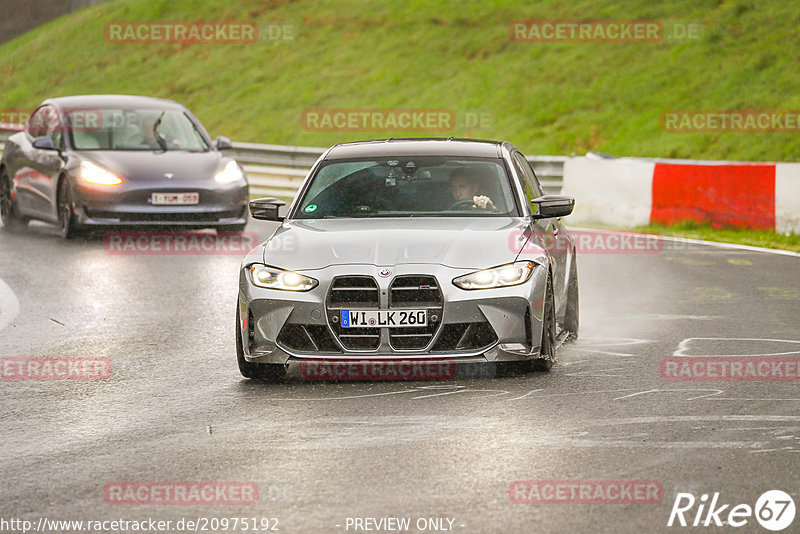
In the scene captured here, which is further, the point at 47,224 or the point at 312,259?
the point at 47,224

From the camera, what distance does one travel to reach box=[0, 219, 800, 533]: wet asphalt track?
5.63 meters

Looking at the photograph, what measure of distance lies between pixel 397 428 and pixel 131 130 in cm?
1107

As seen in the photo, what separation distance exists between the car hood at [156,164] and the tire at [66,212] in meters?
0.43

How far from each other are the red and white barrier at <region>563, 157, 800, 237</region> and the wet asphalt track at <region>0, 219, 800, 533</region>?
6120 mm

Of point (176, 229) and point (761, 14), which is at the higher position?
point (761, 14)

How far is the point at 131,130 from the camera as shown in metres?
17.3

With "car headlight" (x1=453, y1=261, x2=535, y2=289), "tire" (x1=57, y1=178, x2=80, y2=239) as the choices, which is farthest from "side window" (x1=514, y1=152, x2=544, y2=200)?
"tire" (x1=57, y1=178, x2=80, y2=239)

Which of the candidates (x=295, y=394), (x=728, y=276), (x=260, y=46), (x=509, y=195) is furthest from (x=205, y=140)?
(x=260, y=46)

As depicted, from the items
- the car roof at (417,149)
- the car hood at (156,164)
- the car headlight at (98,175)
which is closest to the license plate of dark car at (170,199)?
the car hood at (156,164)

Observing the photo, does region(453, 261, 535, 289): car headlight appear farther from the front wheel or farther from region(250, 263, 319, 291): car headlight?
the front wheel

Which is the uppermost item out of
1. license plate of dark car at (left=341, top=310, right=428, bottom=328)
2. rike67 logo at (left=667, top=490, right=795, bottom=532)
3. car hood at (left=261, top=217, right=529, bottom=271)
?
car hood at (left=261, top=217, right=529, bottom=271)

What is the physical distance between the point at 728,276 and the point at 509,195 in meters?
5.14

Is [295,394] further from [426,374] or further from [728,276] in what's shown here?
[728,276]

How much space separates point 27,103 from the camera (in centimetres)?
4369
